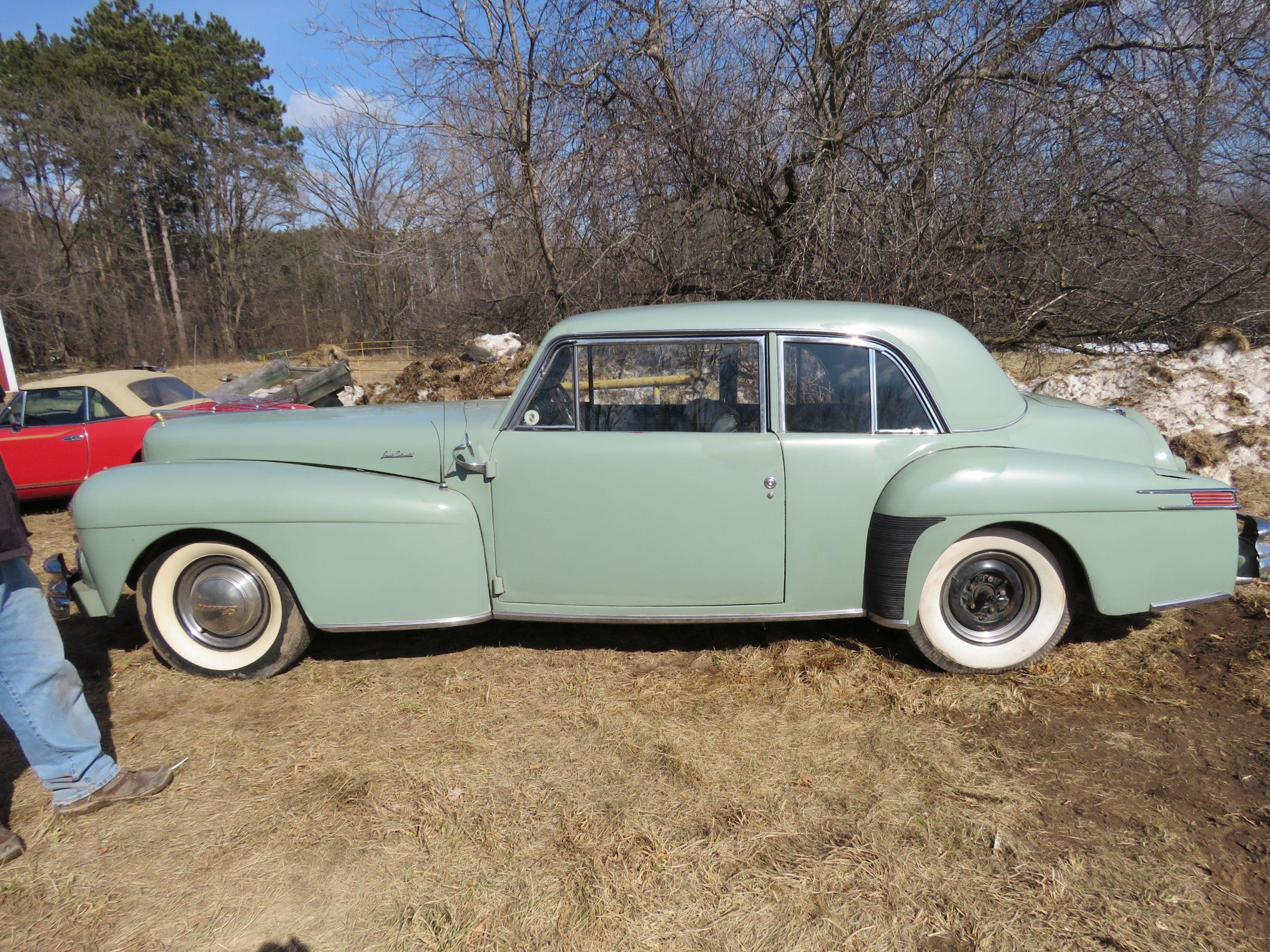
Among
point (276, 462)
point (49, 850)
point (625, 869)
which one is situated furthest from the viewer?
point (276, 462)

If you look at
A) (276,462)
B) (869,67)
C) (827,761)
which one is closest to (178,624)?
(276,462)

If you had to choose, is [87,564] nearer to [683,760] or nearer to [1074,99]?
[683,760]

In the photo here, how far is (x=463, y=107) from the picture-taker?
8.54m

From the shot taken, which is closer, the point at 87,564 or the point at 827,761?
the point at 827,761

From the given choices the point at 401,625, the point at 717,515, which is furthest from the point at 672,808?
the point at 401,625

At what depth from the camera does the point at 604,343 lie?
3646mm

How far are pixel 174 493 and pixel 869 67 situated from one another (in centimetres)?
775

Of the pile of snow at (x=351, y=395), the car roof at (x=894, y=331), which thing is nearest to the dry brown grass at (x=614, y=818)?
the car roof at (x=894, y=331)

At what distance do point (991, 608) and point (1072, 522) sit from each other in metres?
0.55

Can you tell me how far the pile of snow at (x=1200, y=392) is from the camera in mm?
6121

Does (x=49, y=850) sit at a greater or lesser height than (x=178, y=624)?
lesser

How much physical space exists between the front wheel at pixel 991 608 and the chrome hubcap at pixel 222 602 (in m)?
3.17

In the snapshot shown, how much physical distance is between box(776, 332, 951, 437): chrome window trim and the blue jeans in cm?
298

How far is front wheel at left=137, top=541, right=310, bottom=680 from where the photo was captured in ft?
11.9
